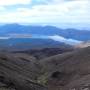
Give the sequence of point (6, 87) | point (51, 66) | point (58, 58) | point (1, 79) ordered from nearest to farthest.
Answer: point (6, 87) < point (1, 79) < point (51, 66) < point (58, 58)

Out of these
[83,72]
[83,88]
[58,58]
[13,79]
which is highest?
[58,58]

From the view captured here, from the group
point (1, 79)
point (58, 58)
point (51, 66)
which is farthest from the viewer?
point (58, 58)

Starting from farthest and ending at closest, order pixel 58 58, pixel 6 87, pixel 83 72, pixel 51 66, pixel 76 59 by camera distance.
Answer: pixel 58 58
pixel 51 66
pixel 76 59
pixel 83 72
pixel 6 87

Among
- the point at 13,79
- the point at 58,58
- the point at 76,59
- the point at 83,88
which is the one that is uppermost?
the point at 58,58

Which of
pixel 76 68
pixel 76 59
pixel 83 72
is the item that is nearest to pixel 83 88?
pixel 83 72

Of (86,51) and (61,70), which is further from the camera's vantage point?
(86,51)

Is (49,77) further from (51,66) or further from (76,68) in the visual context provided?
(51,66)

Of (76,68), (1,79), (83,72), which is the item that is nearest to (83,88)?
(1,79)

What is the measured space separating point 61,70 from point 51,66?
1515cm

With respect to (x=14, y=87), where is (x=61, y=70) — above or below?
above

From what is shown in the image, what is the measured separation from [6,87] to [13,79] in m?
4.90

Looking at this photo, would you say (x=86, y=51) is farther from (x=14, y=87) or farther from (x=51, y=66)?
(x=14, y=87)

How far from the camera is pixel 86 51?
7431 cm

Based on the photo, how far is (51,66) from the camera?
258ft
